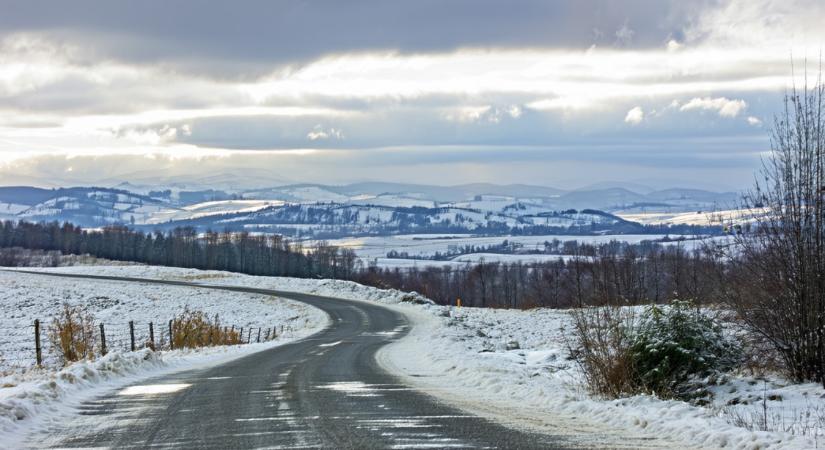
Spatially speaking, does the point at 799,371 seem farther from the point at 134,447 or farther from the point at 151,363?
the point at 151,363

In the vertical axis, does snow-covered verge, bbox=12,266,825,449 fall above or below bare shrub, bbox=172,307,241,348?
above

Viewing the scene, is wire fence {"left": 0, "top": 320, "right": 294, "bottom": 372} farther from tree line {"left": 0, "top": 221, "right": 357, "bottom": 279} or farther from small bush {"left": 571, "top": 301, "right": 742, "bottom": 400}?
tree line {"left": 0, "top": 221, "right": 357, "bottom": 279}

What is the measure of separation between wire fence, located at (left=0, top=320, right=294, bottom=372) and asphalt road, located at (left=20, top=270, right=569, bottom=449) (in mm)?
11490

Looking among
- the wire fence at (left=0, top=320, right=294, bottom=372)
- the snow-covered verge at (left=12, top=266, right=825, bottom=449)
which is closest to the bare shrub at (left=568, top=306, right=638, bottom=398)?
the snow-covered verge at (left=12, top=266, right=825, bottom=449)

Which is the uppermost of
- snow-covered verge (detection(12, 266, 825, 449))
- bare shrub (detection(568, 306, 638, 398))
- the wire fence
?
bare shrub (detection(568, 306, 638, 398))

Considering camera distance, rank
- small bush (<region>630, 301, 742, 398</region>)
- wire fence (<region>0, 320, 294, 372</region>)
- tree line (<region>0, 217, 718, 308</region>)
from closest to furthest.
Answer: small bush (<region>630, 301, 742, 398</region>)
wire fence (<region>0, 320, 294, 372</region>)
tree line (<region>0, 217, 718, 308</region>)

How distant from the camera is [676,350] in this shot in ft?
47.2

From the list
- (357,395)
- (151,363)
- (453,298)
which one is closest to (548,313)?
(151,363)

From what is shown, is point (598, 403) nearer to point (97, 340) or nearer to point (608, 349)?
point (608, 349)

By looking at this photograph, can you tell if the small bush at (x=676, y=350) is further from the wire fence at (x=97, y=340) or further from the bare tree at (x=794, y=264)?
the wire fence at (x=97, y=340)

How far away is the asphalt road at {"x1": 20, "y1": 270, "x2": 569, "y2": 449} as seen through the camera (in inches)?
370

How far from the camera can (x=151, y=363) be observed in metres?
19.7

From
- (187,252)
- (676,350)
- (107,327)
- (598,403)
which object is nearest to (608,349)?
(676,350)

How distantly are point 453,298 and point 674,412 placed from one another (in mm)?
122599
